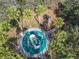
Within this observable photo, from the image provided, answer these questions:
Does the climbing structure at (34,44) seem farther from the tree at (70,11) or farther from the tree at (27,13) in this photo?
the tree at (70,11)

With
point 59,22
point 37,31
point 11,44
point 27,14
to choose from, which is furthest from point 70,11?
point 11,44

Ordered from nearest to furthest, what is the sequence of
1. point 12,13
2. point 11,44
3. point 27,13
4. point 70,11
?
point 12,13 → point 27,13 → point 11,44 → point 70,11

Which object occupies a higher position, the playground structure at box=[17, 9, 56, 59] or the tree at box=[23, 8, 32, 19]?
the tree at box=[23, 8, 32, 19]

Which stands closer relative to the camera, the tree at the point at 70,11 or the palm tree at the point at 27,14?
the palm tree at the point at 27,14

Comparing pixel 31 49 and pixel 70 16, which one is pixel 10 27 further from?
pixel 70 16

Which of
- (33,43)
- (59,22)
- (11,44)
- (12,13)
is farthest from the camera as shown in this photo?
(11,44)

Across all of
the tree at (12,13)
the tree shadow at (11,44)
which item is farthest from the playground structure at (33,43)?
the tree at (12,13)

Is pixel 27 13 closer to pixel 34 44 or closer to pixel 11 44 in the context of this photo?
pixel 34 44

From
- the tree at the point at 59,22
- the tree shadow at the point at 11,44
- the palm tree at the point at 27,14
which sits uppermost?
the palm tree at the point at 27,14

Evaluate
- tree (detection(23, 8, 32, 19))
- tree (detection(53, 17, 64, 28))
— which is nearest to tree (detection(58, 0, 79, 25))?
tree (detection(53, 17, 64, 28))

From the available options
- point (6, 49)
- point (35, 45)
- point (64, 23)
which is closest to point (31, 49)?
point (35, 45)

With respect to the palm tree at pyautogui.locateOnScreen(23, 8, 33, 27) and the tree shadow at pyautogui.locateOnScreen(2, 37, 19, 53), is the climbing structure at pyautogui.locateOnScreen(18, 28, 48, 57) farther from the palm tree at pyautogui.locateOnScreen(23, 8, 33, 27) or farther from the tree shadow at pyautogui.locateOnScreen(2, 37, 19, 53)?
the palm tree at pyautogui.locateOnScreen(23, 8, 33, 27)
